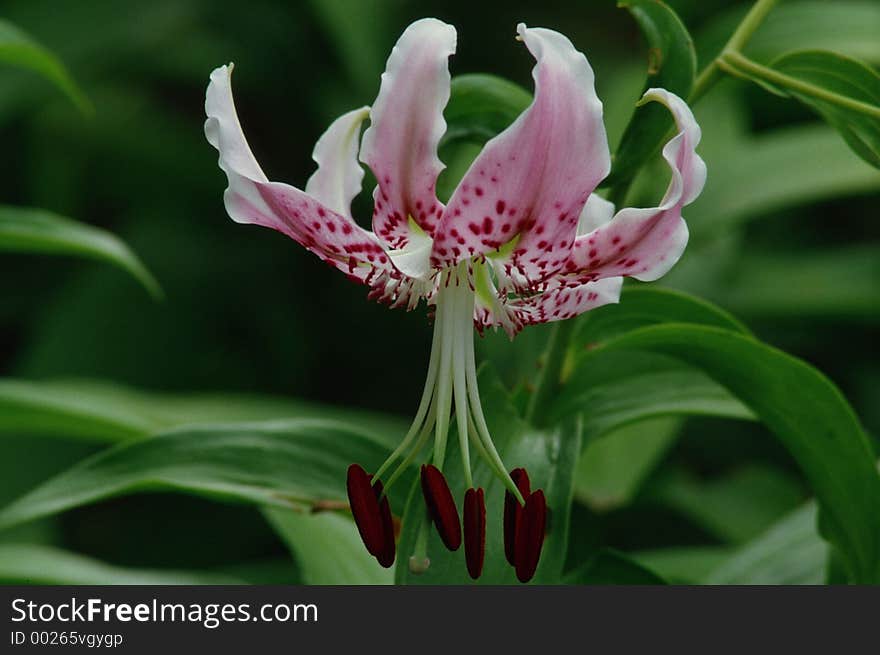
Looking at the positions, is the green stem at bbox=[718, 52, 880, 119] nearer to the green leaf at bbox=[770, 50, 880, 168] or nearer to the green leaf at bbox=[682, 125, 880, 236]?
the green leaf at bbox=[770, 50, 880, 168]

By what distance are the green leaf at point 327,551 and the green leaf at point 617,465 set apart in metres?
0.30

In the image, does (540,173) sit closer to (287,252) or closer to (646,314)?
(646,314)

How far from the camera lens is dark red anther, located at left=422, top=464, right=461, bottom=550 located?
2.04 ft

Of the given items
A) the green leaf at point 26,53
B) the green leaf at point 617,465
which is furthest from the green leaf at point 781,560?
the green leaf at point 26,53

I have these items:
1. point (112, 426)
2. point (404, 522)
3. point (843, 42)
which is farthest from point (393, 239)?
point (843, 42)

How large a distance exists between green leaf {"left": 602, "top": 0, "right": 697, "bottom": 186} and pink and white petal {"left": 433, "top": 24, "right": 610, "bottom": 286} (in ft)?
0.27

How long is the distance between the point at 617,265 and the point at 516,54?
1.31 meters

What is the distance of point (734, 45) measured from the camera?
696 millimetres

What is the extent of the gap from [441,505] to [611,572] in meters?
0.21

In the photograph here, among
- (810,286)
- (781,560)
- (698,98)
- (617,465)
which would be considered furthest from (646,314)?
(810,286)

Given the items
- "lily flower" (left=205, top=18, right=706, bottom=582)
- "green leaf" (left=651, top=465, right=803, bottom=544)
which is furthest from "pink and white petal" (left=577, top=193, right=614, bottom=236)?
"green leaf" (left=651, top=465, right=803, bottom=544)

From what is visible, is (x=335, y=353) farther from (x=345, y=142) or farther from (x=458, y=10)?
(x=345, y=142)

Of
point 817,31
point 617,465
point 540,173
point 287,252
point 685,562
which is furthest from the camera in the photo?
point 287,252

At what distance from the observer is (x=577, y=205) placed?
0.57 meters
